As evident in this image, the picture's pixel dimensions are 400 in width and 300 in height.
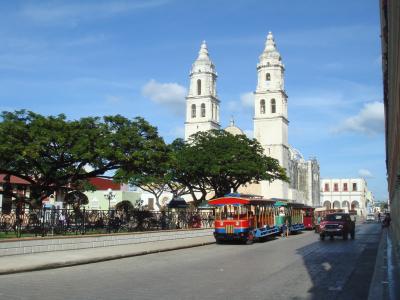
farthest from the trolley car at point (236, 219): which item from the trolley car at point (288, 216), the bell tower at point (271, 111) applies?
the bell tower at point (271, 111)

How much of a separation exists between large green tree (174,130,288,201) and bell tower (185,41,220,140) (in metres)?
36.7

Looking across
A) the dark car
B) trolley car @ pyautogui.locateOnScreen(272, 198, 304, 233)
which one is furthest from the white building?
the dark car

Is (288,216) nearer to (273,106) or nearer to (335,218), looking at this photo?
(335,218)

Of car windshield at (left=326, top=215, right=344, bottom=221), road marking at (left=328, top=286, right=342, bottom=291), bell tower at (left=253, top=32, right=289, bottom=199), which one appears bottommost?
road marking at (left=328, top=286, right=342, bottom=291)

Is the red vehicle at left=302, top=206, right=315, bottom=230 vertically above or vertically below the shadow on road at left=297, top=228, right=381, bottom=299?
above

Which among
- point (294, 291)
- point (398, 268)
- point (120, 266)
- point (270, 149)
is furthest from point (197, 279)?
point (270, 149)

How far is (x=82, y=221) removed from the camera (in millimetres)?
23078

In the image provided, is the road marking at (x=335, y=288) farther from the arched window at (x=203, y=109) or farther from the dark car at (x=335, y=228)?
the arched window at (x=203, y=109)

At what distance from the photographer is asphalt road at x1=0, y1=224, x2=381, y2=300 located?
10677 millimetres

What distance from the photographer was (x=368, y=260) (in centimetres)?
1853

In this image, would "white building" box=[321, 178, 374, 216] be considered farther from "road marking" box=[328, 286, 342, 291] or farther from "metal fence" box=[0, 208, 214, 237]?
"road marking" box=[328, 286, 342, 291]

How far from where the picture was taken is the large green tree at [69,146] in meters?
25.6

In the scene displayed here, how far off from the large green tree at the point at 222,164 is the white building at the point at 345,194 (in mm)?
108585

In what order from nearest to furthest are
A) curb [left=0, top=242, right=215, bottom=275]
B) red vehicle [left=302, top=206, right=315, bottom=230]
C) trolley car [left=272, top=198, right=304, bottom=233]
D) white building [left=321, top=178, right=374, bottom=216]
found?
1. curb [left=0, top=242, right=215, bottom=275]
2. trolley car [left=272, top=198, right=304, bottom=233]
3. red vehicle [left=302, top=206, right=315, bottom=230]
4. white building [left=321, top=178, right=374, bottom=216]
